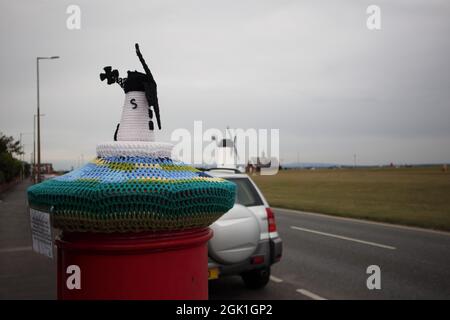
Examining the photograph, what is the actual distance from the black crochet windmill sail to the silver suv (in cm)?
334

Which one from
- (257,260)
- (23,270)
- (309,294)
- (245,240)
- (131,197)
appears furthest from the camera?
(23,270)

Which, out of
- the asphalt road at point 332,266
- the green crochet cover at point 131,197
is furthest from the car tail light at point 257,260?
the green crochet cover at point 131,197

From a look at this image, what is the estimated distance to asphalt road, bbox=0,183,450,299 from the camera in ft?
20.1

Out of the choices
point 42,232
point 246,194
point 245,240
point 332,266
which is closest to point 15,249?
point 246,194

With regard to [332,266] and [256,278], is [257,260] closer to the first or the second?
[256,278]

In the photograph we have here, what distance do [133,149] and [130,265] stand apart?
0.44m

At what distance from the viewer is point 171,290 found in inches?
63.7

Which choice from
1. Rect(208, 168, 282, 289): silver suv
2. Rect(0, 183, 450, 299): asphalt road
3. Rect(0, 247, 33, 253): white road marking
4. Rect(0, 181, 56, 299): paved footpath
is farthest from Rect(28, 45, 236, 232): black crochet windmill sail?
Rect(0, 247, 33, 253): white road marking

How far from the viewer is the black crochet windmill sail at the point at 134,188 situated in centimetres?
148

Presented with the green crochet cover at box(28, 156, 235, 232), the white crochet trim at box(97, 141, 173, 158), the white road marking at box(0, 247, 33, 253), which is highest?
the white crochet trim at box(97, 141, 173, 158)

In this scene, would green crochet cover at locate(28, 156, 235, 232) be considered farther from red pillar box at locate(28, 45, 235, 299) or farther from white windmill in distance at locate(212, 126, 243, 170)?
white windmill in distance at locate(212, 126, 243, 170)

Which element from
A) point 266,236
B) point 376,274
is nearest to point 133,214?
point 266,236

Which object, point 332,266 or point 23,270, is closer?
point 23,270

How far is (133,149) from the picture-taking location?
5.54ft
